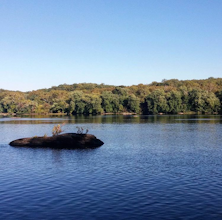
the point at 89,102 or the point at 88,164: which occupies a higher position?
the point at 89,102

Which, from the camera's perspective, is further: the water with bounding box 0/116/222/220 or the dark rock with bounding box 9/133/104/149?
the dark rock with bounding box 9/133/104/149

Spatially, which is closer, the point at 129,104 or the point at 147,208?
the point at 147,208

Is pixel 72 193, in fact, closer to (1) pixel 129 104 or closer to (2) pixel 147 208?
(2) pixel 147 208

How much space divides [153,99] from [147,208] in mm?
156468

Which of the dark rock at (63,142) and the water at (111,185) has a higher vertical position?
the dark rock at (63,142)

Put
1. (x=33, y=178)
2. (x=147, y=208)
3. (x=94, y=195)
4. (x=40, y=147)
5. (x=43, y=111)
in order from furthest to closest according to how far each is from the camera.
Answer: (x=43, y=111), (x=40, y=147), (x=33, y=178), (x=94, y=195), (x=147, y=208)

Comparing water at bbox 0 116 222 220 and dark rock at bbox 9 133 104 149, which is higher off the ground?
dark rock at bbox 9 133 104 149

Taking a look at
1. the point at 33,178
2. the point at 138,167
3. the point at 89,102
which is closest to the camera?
the point at 33,178

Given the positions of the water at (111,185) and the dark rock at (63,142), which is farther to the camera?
the dark rock at (63,142)

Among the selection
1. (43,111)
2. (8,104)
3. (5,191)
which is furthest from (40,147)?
(8,104)

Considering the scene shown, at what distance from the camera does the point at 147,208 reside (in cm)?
1623

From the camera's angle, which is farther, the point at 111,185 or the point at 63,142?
the point at 63,142

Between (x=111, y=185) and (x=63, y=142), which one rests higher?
(x=63, y=142)

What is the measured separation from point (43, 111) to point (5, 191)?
174 m
